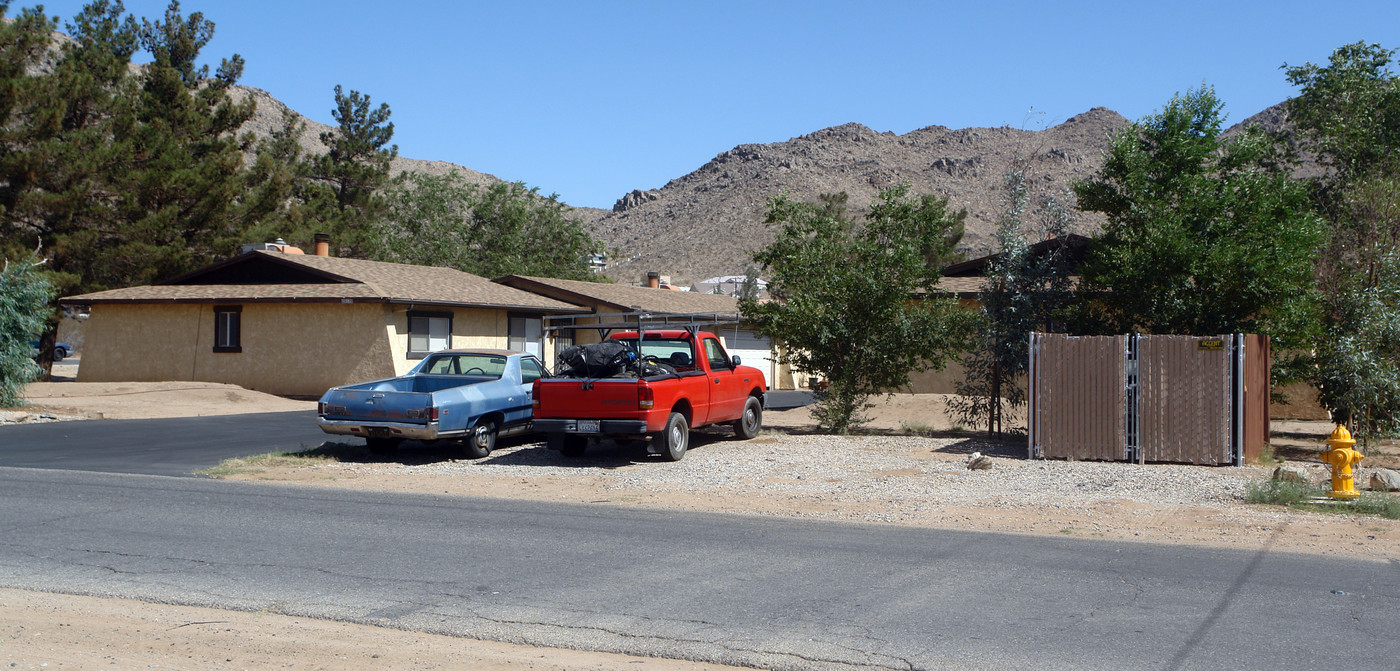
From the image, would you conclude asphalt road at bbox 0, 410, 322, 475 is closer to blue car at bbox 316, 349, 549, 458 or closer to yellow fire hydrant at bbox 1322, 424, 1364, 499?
blue car at bbox 316, 349, 549, 458

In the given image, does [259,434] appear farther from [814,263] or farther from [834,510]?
[834,510]

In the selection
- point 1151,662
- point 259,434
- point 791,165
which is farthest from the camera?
point 791,165

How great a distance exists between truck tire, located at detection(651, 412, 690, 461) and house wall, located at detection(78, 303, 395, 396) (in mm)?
14585

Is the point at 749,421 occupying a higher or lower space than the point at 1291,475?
higher

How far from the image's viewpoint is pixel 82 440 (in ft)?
57.5

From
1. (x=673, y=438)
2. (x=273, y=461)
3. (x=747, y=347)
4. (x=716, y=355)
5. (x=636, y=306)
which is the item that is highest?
(x=636, y=306)

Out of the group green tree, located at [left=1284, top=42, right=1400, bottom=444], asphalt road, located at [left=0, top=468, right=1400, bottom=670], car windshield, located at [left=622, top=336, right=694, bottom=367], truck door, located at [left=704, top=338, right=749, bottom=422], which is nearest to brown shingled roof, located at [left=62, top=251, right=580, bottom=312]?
car windshield, located at [left=622, top=336, right=694, bottom=367]

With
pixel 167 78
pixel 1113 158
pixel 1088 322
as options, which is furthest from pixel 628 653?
pixel 167 78

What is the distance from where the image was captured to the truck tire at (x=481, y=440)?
15.3 meters

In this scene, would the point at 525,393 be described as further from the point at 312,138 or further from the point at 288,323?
the point at 312,138

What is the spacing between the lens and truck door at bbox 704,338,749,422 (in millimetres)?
16266

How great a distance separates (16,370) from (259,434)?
23.4 ft

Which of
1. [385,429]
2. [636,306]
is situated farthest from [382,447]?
[636,306]

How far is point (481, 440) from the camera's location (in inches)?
605
